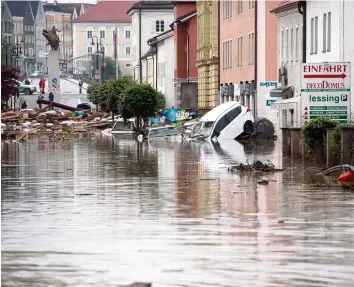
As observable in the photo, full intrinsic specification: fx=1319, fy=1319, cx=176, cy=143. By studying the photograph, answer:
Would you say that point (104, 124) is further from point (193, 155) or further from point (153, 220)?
point (153, 220)

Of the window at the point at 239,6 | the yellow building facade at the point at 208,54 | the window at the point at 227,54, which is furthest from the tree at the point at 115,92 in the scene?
the window at the point at 239,6

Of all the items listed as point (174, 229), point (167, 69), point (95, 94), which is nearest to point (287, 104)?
point (174, 229)

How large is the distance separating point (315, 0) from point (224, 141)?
30.1 ft

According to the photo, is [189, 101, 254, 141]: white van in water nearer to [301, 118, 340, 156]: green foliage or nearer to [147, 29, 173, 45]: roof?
[301, 118, 340, 156]: green foliage

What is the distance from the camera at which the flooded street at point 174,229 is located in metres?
12.8

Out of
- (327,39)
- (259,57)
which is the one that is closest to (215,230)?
(327,39)

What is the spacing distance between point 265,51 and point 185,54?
121 ft

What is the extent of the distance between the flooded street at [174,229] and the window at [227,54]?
5106 centimetres

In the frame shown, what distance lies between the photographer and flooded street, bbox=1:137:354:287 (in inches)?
505

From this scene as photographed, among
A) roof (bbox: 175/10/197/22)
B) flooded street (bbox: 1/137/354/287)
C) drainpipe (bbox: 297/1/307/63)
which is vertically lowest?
flooded street (bbox: 1/137/354/287)

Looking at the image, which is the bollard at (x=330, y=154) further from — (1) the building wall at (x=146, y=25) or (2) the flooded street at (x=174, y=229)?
(1) the building wall at (x=146, y=25)

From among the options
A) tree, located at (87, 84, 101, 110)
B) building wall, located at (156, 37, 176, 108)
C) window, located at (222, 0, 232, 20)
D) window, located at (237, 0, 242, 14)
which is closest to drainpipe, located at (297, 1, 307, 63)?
window, located at (237, 0, 242, 14)

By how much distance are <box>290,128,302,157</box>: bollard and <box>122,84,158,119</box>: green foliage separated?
37911 mm

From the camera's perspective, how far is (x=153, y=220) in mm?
19062
